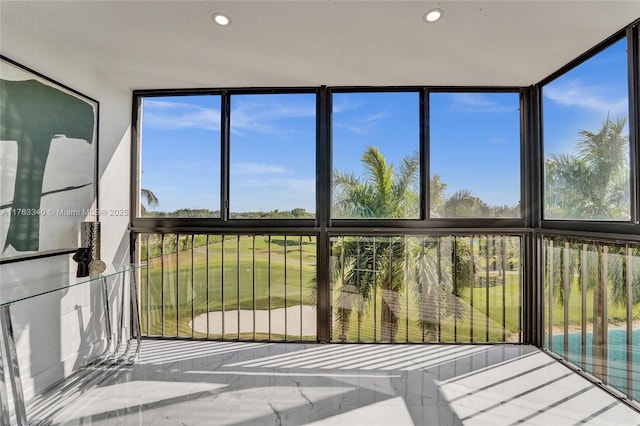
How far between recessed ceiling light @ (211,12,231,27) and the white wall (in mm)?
1131

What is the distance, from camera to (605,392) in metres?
1.95

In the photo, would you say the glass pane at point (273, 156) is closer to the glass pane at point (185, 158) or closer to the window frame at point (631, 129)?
the glass pane at point (185, 158)

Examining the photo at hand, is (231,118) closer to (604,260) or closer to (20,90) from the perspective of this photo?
(20,90)

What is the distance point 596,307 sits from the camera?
6.93ft

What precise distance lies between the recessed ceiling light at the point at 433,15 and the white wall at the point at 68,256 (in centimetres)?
235

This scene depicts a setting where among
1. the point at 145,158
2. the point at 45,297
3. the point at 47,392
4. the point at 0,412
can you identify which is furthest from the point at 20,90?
the point at 47,392

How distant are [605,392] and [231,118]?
332cm

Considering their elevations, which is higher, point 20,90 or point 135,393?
point 20,90

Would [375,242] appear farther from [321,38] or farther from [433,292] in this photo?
[321,38]

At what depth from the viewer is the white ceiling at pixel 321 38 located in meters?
1.74

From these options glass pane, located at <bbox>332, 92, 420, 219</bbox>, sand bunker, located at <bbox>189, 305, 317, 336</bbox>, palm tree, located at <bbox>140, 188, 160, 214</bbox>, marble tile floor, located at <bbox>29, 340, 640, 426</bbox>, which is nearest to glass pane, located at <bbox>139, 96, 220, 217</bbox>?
palm tree, located at <bbox>140, 188, 160, 214</bbox>

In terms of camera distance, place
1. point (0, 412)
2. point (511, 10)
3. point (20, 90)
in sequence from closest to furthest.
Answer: point (0, 412) → point (511, 10) → point (20, 90)

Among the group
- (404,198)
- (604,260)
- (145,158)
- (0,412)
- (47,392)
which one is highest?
(145,158)

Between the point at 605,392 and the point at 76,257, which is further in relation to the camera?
the point at 76,257
